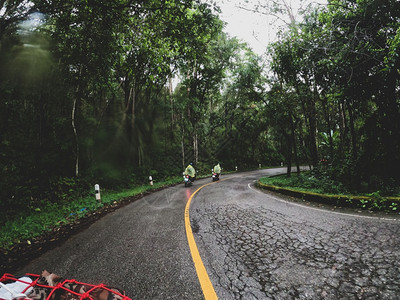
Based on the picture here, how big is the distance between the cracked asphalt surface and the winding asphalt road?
0.01m

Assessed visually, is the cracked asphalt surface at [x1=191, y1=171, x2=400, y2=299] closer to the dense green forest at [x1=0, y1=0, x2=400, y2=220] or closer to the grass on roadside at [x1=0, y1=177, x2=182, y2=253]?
the dense green forest at [x1=0, y1=0, x2=400, y2=220]

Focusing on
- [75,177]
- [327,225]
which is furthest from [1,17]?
[327,225]

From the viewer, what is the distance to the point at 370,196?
5.41m

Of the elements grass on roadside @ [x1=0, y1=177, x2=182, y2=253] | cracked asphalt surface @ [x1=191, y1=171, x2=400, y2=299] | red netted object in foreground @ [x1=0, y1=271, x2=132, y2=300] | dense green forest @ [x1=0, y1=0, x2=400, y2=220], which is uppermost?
dense green forest @ [x1=0, y1=0, x2=400, y2=220]

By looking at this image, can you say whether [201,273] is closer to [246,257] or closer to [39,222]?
[246,257]

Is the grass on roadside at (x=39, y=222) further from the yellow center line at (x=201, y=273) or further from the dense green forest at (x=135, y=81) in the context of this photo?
the yellow center line at (x=201, y=273)

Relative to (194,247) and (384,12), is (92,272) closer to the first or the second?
(194,247)

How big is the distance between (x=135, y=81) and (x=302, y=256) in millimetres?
13749

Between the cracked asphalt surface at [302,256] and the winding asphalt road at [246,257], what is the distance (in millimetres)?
11

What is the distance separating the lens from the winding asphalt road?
213cm

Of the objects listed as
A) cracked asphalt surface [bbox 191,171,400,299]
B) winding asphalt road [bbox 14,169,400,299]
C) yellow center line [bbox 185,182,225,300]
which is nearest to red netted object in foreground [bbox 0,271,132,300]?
winding asphalt road [bbox 14,169,400,299]

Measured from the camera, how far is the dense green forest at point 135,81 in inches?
223

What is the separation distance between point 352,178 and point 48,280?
9.30 metres

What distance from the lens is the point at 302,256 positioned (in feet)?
9.13
